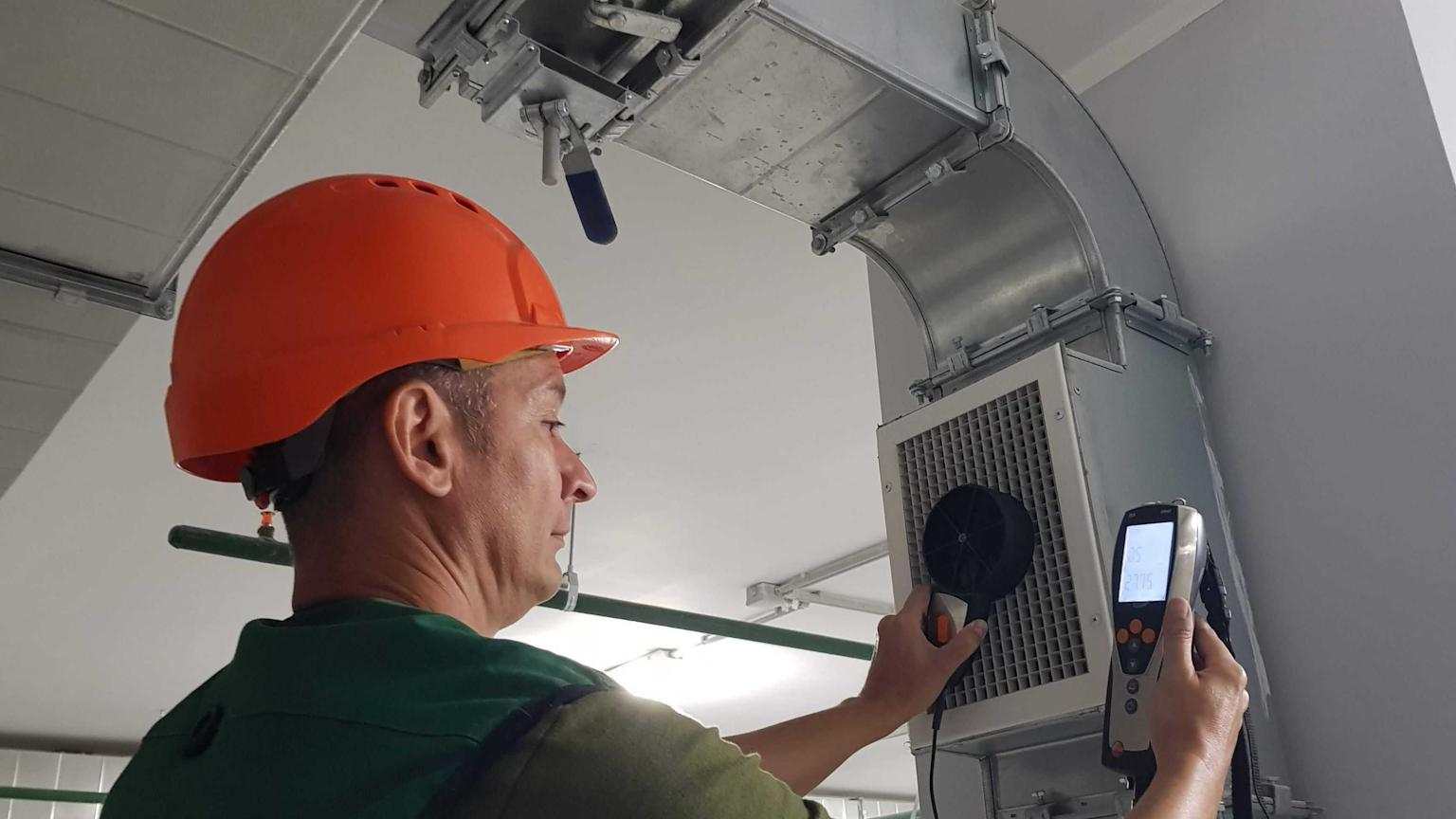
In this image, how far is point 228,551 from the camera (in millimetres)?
3562

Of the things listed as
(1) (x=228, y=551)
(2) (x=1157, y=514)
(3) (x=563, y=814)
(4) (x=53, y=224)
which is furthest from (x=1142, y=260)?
(1) (x=228, y=551)

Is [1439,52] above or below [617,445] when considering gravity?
below

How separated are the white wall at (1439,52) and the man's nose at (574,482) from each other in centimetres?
122

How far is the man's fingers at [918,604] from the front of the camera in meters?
1.47

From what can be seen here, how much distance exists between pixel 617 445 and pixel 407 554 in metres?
3.39

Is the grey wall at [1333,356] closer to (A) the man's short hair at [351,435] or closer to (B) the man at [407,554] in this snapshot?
(B) the man at [407,554]

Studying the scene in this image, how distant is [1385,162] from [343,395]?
1.41 m

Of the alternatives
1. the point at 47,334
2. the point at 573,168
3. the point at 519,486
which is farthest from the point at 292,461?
the point at 47,334

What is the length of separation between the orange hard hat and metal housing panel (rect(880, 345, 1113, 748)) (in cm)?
65

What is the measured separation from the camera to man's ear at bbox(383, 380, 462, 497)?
3.00 ft

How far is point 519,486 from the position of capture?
970 mm

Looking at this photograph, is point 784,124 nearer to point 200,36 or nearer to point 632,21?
point 632,21

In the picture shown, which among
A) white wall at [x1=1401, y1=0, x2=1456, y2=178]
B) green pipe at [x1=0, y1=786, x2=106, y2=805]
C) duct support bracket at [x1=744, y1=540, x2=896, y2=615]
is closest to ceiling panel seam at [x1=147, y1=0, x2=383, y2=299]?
white wall at [x1=1401, y1=0, x2=1456, y2=178]

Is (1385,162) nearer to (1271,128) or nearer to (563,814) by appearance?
(1271,128)
